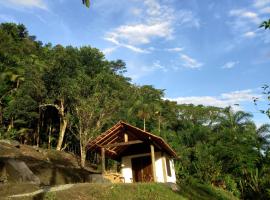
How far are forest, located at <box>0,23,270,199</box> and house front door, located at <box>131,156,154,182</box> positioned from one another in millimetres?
9887

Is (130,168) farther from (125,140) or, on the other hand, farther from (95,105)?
(95,105)

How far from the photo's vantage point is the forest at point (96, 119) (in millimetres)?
37438

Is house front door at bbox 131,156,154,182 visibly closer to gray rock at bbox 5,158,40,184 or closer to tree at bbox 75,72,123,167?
gray rock at bbox 5,158,40,184

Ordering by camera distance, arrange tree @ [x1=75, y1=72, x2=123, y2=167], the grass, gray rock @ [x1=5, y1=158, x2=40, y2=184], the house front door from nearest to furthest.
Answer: the grass < gray rock @ [x1=5, y1=158, x2=40, y2=184] < the house front door < tree @ [x1=75, y1=72, x2=123, y2=167]

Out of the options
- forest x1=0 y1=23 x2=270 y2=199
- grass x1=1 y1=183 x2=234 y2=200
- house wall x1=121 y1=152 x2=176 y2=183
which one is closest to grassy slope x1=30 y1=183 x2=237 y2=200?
grass x1=1 y1=183 x2=234 y2=200

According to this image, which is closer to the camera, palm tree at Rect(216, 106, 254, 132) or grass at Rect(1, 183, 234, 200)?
grass at Rect(1, 183, 234, 200)

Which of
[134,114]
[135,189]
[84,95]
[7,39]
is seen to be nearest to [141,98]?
[134,114]

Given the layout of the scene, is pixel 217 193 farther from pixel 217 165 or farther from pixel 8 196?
pixel 8 196

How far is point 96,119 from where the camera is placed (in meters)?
40.6

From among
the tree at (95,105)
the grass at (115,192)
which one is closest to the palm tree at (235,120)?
the tree at (95,105)

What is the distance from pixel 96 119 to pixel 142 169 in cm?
1397

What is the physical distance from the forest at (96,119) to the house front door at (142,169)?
9.89m

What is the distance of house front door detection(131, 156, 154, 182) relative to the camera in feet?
90.5

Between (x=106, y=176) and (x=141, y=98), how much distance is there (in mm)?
30079
